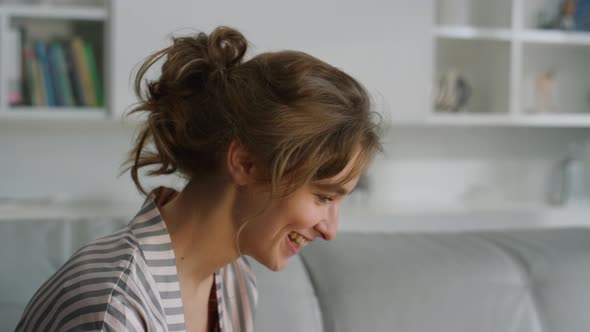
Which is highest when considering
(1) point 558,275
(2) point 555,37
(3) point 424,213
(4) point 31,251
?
(2) point 555,37

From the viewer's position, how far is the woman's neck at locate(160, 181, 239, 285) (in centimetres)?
121

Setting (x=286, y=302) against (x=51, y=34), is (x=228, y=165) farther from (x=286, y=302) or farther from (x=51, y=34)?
(x=51, y=34)

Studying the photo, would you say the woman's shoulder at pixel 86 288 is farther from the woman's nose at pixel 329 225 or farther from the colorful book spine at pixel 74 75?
the colorful book spine at pixel 74 75

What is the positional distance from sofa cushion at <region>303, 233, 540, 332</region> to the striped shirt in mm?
415

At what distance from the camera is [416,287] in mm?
1531

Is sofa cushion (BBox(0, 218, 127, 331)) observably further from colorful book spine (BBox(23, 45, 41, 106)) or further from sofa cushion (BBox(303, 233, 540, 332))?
colorful book spine (BBox(23, 45, 41, 106))

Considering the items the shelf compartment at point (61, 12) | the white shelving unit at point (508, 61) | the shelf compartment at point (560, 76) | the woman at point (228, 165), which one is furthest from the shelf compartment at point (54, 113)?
the shelf compartment at point (560, 76)

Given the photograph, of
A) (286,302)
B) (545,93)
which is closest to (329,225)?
(286,302)

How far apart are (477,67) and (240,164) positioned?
254cm

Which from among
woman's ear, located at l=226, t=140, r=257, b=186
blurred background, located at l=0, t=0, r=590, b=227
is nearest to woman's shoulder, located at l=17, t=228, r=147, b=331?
woman's ear, located at l=226, t=140, r=257, b=186

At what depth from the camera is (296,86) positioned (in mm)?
1132

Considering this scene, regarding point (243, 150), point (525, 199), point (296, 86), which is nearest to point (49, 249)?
point (243, 150)

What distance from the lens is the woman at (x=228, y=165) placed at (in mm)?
1123

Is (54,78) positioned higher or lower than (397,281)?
higher
